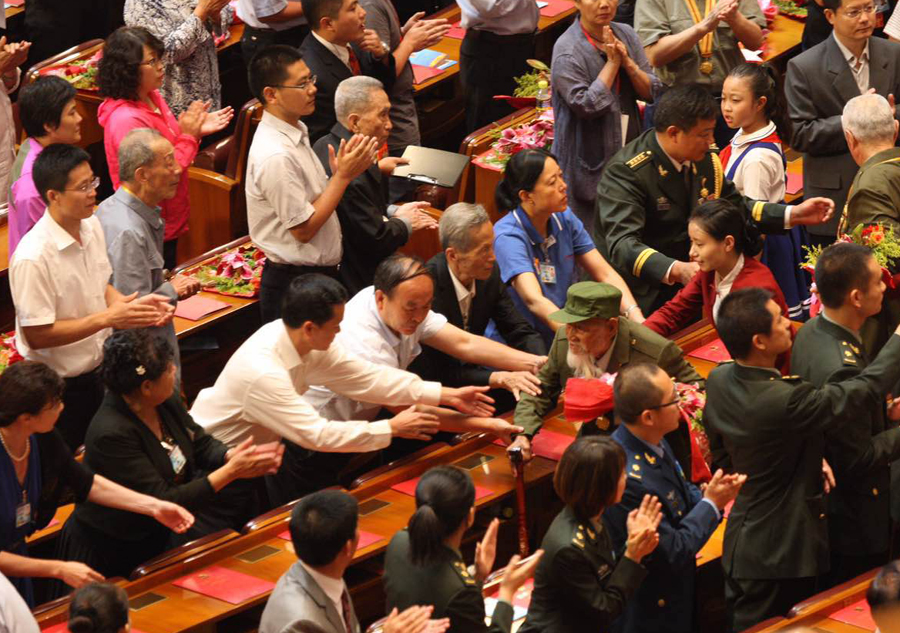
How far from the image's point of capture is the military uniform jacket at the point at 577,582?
383 cm

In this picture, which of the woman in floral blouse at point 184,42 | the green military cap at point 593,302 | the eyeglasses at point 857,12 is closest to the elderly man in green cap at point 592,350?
the green military cap at point 593,302

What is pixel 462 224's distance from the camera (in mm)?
5375

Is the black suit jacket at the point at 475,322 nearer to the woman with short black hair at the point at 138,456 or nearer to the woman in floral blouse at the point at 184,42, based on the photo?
the woman with short black hair at the point at 138,456

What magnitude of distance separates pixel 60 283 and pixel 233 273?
1.37m

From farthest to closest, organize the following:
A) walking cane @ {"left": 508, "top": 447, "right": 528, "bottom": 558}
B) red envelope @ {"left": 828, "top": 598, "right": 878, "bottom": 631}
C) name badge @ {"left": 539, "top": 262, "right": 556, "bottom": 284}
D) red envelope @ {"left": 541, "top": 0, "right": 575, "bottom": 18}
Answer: red envelope @ {"left": 541, "top": 0, "right": 575, "bottom": 18} < name badge @ {"left": 539, "top": 262, "right": 556, "bottom": 284} < walking cane @ {"left": 508, "top": 447, "right": 528, "bottom": 558} < red envelope @ {"left": 828, "top": 598, "right": 878, "bottom": 631}

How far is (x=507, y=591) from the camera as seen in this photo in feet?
12.3

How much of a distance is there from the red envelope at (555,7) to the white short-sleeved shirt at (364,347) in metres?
3.67

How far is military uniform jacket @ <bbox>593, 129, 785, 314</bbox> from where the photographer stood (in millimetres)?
5789

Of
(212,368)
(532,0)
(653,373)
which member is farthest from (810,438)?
(532,0)

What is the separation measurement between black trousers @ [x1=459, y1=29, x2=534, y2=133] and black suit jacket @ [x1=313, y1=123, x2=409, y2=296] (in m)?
1.78

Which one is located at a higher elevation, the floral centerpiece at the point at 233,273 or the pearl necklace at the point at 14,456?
the pearl necklace at the point at 14,456

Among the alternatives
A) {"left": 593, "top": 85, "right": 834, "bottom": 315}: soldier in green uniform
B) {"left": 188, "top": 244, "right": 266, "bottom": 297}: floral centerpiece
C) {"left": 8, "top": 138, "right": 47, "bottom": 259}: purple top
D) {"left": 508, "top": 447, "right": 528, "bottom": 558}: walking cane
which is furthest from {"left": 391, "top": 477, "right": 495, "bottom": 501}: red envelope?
{"left": 8, "top": 138, "right": 47, "bottom": 259}: purple top

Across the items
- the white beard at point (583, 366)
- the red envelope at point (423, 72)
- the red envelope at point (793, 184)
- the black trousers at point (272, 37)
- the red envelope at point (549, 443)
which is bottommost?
the red envelope at point (793, 184)

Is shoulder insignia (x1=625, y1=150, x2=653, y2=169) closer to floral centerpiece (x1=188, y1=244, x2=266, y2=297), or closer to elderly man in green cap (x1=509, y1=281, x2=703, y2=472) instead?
elderly man in green cap (x1=509, y1=281, x2=703, y2=472)
